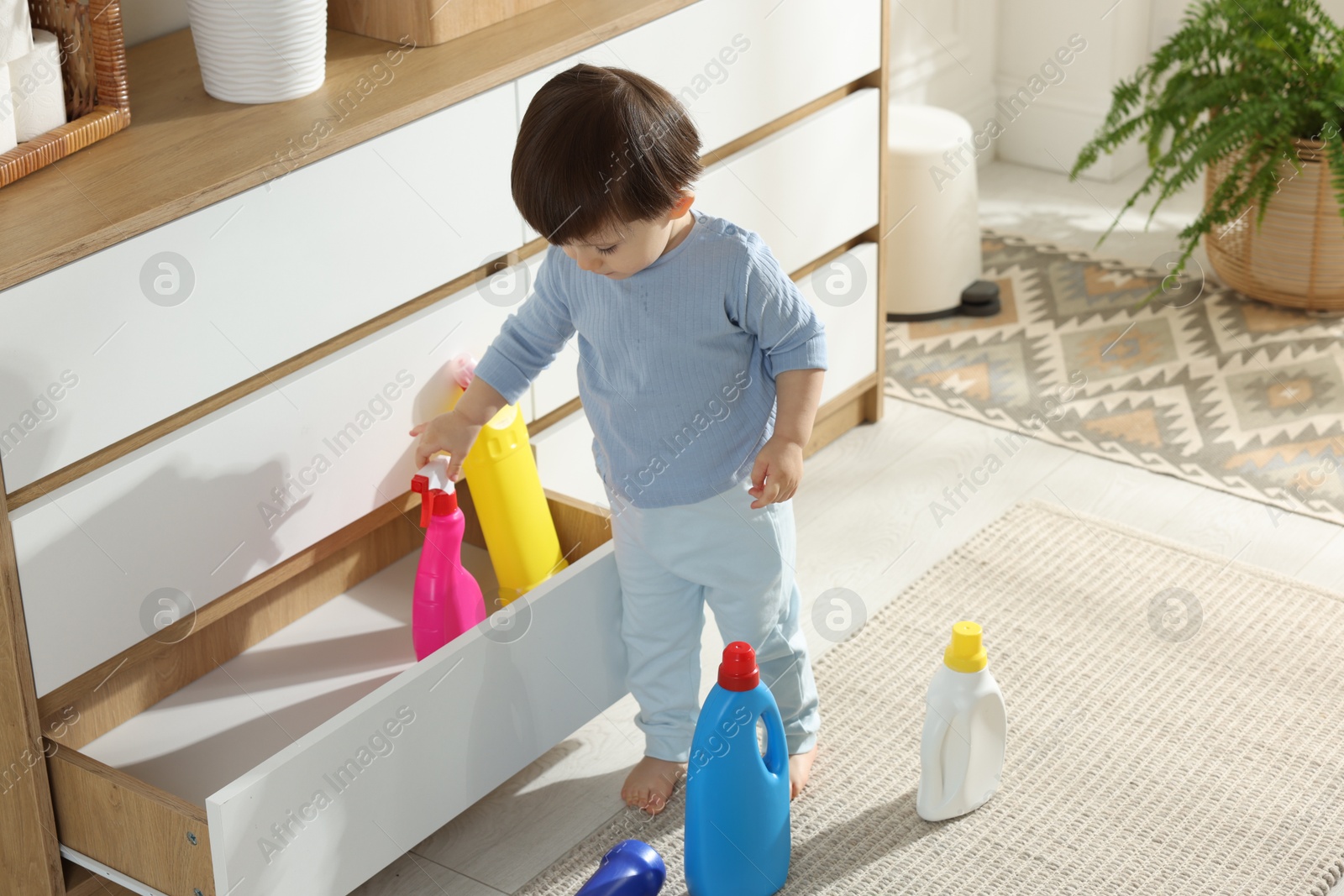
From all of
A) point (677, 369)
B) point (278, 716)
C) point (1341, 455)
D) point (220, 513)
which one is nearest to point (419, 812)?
point (278, 716)

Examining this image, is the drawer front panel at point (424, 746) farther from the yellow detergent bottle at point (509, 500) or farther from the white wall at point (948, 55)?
the white wall at point (948, 55)

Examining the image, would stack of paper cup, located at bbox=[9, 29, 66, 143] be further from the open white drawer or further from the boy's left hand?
the boy's left hand

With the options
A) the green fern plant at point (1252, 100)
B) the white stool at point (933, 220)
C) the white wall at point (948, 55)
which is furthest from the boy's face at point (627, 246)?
the white wall at point (948, 55)

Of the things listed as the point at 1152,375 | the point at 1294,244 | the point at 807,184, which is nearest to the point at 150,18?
the point at 807,184

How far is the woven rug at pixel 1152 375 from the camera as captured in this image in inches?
87.3

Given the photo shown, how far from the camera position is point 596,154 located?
3.94 ft

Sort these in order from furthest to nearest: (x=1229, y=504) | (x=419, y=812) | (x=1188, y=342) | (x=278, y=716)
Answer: (x=1188, y=342) < (x=1229, y=504) < (x=278, y=716) < (x=419, y=812)

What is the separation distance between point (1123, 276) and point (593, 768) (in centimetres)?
162

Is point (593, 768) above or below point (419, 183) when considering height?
below

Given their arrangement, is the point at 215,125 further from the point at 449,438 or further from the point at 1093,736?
the point at 1093,736

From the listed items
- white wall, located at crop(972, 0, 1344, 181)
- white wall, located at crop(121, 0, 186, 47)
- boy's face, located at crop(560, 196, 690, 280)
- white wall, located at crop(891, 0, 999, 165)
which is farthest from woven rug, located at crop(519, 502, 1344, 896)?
white wall, located at crop(972, 0, 1344, 181)

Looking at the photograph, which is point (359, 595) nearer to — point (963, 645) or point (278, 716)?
point (278, 716)

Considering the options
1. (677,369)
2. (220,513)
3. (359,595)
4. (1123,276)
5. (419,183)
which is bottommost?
(1123,276)

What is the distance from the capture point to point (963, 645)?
1.44 m
